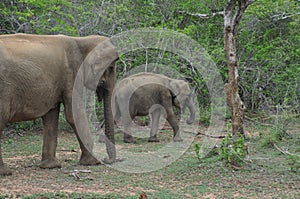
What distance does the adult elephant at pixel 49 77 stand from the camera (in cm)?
747

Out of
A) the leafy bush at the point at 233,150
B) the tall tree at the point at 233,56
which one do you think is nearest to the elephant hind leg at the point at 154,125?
the tall tree at the point at 233,56

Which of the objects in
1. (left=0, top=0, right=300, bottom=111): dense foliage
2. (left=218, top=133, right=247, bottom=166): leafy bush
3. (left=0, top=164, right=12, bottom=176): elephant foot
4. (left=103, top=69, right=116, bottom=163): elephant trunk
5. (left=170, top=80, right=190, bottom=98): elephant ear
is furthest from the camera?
(left=0, top=0, right=300, bottom=111): dense foliage

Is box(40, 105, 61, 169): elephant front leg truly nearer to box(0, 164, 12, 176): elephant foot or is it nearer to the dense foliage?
box(0, 164, 12, 176): elephant foot

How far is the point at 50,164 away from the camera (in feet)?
27.2

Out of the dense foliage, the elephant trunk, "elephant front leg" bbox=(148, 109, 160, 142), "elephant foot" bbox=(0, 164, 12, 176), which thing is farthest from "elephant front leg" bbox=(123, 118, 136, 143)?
"elephant foot" bbox=(0, 164, 12, 176)

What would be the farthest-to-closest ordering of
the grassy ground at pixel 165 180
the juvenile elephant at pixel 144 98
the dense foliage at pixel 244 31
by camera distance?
the dense foliage at pixel 244 31, the juvenile elephant at pixel 144 98, the grassy ground at pixel 165 180

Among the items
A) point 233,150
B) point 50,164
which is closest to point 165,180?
point 233,150

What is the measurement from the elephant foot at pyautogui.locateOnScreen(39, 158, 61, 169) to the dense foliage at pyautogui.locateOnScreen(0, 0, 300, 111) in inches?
235

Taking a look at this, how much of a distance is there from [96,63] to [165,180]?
8.19 feet

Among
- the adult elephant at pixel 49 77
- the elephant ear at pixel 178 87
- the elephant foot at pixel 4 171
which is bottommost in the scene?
the elephant foot at pixel 4 171

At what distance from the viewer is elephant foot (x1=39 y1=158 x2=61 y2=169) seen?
8273mm

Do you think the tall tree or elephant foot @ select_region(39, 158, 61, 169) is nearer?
elephant foot @ select_region(39, 158, 61, 169)

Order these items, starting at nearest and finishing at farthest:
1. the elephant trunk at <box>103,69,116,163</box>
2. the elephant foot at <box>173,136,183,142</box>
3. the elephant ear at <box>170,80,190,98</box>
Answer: the elephant trunk at <box>103,69,116,163</box>, the elephant foot at <box>173,136,183,142</box>, the elephant ear at <box>170,80,190,98</box>

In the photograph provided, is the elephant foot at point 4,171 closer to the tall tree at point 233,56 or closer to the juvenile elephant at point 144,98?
the tall tree at point 233,56
